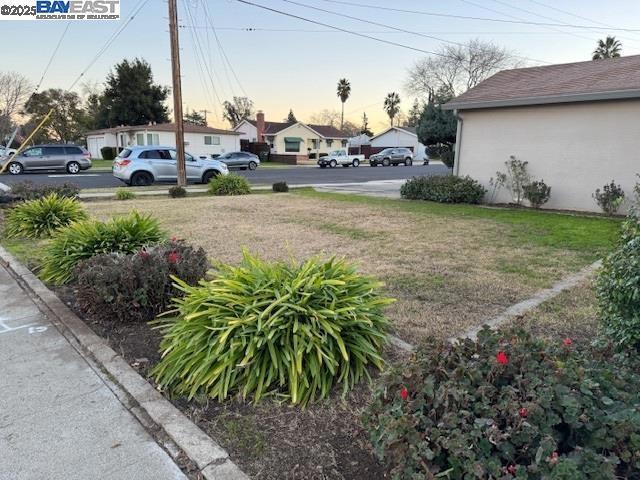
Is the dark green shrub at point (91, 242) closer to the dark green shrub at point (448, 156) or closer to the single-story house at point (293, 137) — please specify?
the dark green shrub at point (448, 156)

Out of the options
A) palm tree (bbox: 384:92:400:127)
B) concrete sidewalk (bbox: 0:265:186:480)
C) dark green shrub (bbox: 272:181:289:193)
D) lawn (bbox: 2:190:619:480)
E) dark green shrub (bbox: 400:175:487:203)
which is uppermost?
palm tree (bbox: 384:92:400:127)

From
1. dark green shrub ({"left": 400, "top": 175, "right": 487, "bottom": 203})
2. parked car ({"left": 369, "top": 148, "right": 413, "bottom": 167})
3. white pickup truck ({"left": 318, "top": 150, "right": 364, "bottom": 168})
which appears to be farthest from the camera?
parked car ({"left": 369, "top": 148, "right": 413, "bottom": 167})

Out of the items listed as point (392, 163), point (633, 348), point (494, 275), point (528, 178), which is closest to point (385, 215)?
point (528, 178)

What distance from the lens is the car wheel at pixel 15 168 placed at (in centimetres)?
2414

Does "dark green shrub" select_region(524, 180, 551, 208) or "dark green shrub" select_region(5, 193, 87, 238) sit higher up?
"dark green shrub" select_region(524, 180, 551, 208)

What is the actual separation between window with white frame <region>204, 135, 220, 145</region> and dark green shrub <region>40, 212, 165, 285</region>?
38.1 metres

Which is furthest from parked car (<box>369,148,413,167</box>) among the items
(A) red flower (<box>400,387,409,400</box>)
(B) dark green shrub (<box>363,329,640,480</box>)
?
(A) red flower (<box>400,387,409,400</box>)

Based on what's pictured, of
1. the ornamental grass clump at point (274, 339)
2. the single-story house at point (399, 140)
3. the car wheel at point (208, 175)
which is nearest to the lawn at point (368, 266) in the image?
the ornamental grass clump at point (274, 339)

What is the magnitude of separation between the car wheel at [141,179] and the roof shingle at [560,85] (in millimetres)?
11824

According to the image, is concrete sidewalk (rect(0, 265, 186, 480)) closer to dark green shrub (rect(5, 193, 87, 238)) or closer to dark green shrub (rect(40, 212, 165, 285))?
dark green shrub (rect(40, 212, 165, 285))

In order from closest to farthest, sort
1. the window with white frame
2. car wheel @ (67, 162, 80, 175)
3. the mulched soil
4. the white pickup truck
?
the mulched soil, car wheel @ (67, 162, 80, 175), the white pickup truck, the window with white frame

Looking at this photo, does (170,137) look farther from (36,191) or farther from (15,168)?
(36,191)

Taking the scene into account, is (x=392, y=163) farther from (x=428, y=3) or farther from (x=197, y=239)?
(x=197, y=239)

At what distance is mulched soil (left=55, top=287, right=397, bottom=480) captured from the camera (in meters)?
2.22
